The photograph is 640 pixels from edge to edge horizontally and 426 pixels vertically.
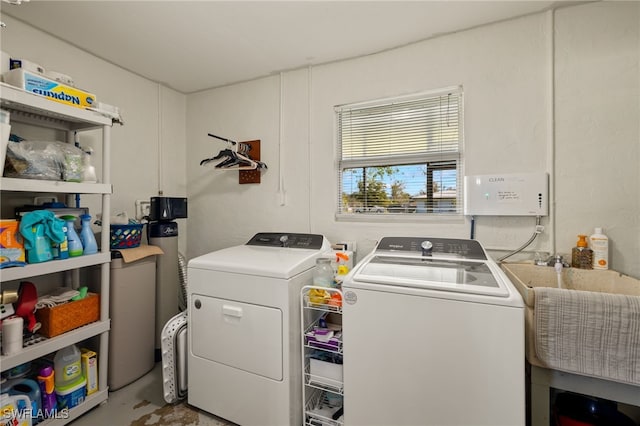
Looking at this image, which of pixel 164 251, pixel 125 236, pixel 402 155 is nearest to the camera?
pixel 125 236

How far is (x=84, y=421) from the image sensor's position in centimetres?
164

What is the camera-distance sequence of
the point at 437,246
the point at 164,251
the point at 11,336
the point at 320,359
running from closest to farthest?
the point at 11,336 < the point at 320,359 < the point at 437,246 < the point at 164,251

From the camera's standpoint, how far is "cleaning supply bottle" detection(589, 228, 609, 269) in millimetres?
1539

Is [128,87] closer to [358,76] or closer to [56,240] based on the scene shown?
[56,240]

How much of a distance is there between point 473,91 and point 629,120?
831 mm

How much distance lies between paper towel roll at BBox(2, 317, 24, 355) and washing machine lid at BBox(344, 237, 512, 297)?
65.3 inches

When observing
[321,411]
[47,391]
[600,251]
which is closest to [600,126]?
[600,251]

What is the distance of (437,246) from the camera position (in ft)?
5.68

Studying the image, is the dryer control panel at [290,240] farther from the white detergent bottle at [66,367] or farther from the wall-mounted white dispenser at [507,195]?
the white detergent bottle at [66,367]

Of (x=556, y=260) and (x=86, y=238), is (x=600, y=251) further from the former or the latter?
(x=86, y=238)

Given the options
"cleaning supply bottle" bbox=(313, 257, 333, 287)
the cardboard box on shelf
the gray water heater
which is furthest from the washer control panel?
the cardboard box on shelf

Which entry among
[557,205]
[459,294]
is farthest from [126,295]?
[557,205]

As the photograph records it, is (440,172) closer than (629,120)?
No

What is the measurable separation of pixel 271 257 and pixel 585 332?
4.97 ft
